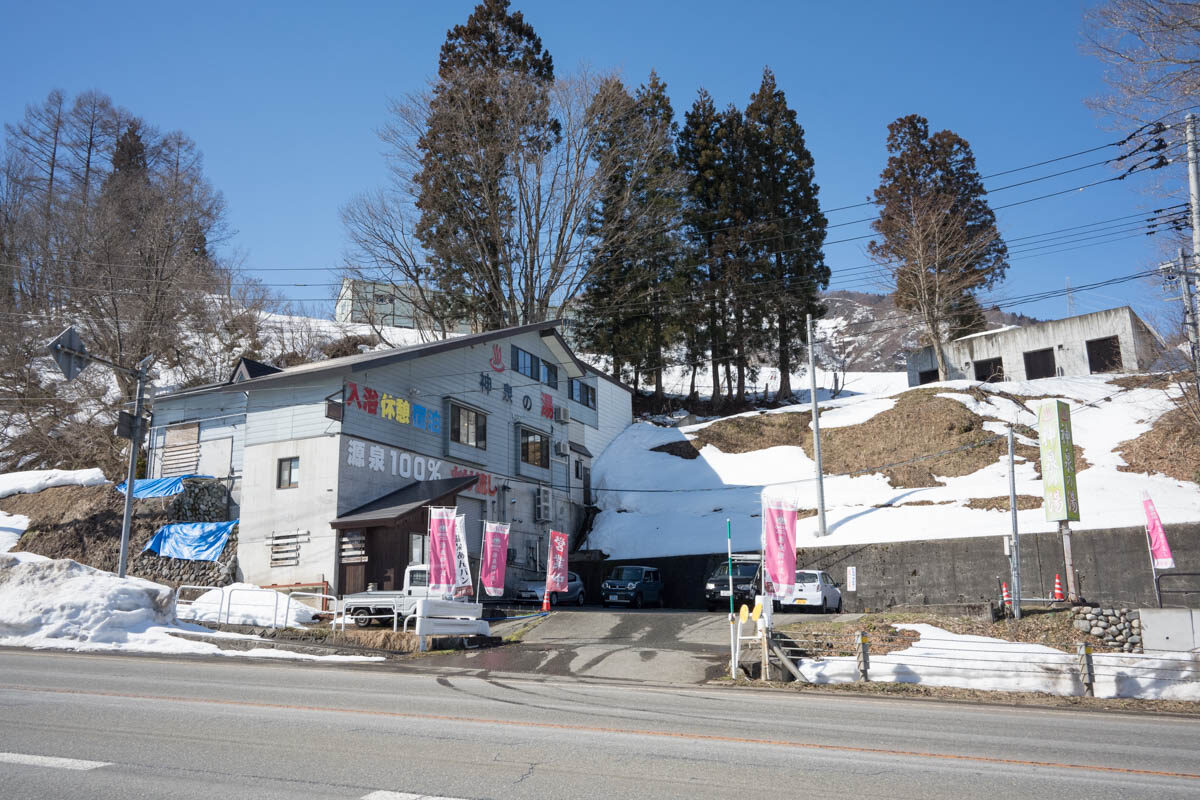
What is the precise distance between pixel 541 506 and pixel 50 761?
94.0 ft

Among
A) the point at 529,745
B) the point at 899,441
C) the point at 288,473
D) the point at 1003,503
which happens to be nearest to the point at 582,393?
the point at 899,441

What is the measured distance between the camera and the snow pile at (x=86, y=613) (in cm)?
1644

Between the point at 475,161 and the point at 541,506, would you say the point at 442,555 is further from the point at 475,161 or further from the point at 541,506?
the point at 475,161

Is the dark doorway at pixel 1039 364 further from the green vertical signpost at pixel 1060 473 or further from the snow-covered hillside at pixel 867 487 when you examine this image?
the green vertical signpost at pixel 1060 473

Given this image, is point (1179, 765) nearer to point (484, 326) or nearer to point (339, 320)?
point (484, 326)

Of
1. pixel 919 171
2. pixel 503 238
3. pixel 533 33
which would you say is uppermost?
pixel 533 33

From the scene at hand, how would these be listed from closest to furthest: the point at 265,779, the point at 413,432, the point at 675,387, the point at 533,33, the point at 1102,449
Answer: the point at 265,779
the point at 413,432
the point at 1102,449
the point at 533,33
the point at 675,387

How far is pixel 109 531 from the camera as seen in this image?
28625 mm

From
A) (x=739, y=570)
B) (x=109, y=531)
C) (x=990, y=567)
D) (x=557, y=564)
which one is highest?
(x=109, y=531)

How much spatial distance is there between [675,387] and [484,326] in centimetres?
2124


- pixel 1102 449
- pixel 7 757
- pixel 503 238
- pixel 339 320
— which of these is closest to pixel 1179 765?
pixel 7 757

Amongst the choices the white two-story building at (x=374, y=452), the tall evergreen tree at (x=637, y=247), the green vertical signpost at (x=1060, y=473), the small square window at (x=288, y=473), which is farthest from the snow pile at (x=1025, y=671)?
the tall evergreen tree at (x=637, y=247)

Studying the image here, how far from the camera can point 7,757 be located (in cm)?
671

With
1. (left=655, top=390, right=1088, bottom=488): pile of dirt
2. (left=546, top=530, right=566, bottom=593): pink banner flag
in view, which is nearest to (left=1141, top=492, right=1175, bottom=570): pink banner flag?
(left=655, top=390, right=1088, bottom=488): pile of dirt
